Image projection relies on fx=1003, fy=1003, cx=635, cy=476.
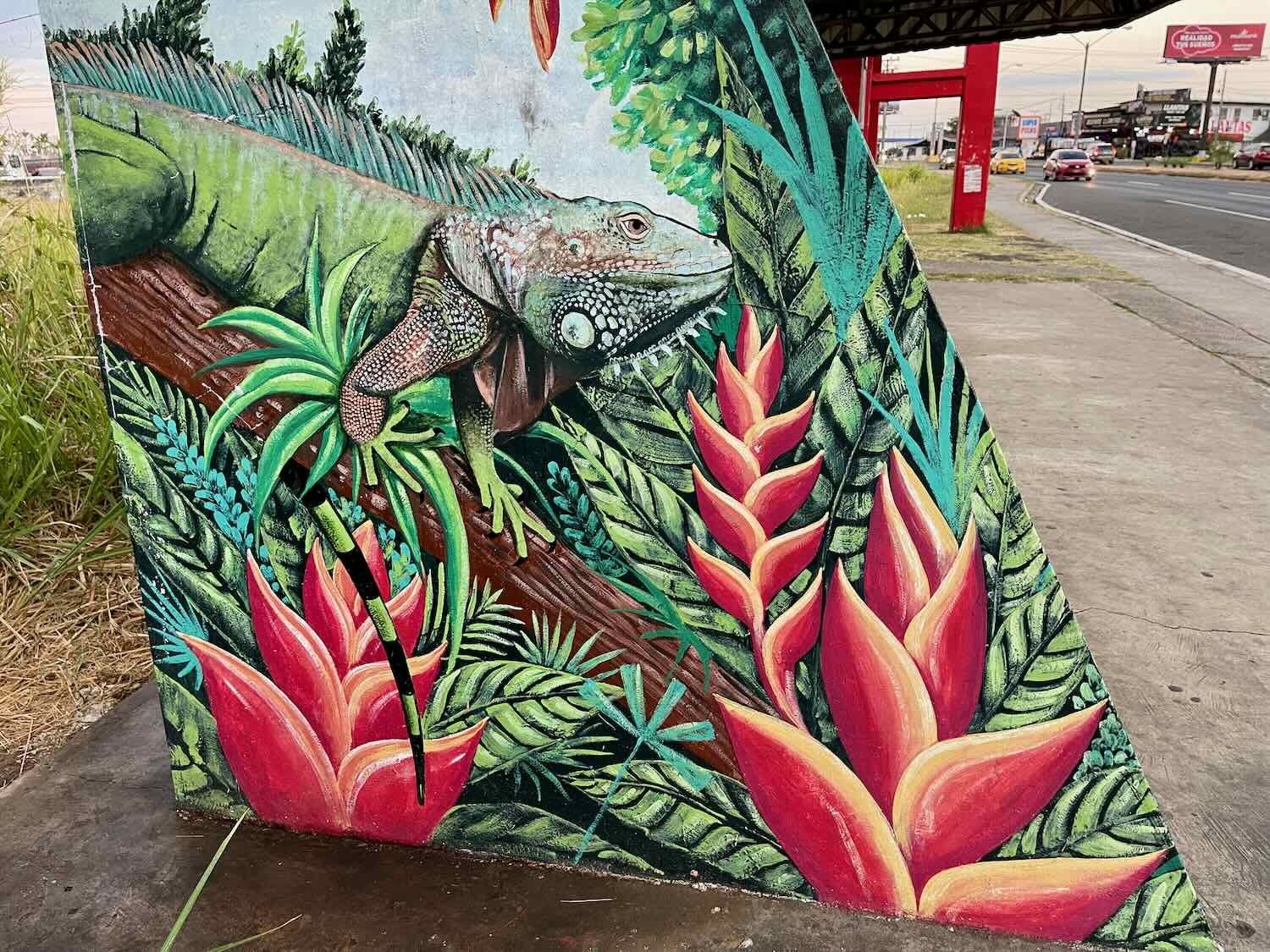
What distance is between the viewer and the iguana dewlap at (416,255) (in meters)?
1.86

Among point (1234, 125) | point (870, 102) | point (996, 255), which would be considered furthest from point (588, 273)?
point (1234, 125)

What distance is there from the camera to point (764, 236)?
1.78 m

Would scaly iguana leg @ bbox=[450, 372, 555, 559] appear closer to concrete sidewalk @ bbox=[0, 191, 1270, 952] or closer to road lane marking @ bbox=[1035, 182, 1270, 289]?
concrete sidewalk @ bbox=[0, 191, 1270, 952]

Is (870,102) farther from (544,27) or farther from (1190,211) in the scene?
(544,27)

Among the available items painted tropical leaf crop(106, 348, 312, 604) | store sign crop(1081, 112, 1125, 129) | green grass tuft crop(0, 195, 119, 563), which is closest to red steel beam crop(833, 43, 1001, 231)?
green grass tuft crop(0, 195, 119, 563)

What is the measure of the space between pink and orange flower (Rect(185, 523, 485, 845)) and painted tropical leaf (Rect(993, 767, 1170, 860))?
116 centimetres

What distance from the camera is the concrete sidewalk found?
206 cm

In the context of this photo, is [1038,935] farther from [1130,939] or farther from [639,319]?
[639,319]

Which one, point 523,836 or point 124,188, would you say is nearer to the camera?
point 124,188

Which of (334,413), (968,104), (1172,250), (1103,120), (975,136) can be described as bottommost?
(1172,250)

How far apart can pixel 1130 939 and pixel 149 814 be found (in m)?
2.24

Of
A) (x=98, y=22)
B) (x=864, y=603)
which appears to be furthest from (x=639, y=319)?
(x=98, y=22)

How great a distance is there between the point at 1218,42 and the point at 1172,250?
93.1 m

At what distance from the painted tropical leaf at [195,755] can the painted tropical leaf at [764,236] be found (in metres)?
1.60
